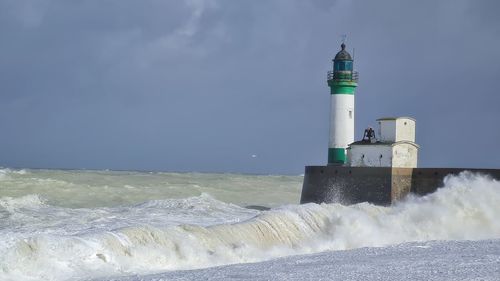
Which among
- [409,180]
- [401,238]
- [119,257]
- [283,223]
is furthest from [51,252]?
[409,180]

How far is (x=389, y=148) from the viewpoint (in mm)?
21109

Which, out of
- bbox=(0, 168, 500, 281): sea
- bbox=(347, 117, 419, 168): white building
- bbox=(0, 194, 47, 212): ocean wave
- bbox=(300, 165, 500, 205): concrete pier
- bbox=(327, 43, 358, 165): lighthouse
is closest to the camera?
bbox=(0, 168, 500, 281): sea

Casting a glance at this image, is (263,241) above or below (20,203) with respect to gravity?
below

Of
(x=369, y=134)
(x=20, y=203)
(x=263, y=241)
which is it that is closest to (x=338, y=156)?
(x=369, y=134)

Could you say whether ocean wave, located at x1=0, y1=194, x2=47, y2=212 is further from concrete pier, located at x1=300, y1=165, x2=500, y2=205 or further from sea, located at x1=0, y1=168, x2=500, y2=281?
concrete pier, located at x1=300, y1=165, x2=500, y2=205

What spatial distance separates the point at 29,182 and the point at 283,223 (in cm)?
1743

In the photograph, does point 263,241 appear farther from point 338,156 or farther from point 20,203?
point 338,156

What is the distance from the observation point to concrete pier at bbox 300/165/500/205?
2038 centimetres

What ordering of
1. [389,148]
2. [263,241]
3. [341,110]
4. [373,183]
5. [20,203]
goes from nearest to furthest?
[263,241] < [20,203] < [373,183] < [389,148] < [341,110]

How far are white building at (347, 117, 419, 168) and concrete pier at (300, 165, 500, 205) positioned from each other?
0.45 meters

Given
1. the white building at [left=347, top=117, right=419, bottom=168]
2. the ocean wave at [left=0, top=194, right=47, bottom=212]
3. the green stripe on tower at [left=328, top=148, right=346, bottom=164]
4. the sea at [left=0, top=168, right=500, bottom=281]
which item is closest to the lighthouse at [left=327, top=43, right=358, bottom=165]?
the green stripe on tower at [left=328, top=148, right=346, bottom=164]

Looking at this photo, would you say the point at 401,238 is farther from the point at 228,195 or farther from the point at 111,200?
the point at 228,195

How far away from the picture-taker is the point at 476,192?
18.1 m

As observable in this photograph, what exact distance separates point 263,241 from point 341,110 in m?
10.7
